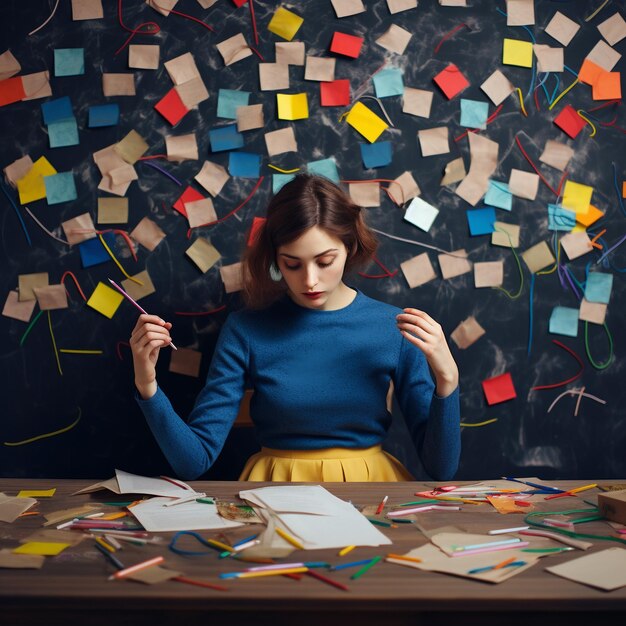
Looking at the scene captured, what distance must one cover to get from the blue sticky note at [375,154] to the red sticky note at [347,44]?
26cm

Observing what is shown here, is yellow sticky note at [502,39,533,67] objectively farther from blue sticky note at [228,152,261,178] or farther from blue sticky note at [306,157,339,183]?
blue sticky note at [228,152,261,178]

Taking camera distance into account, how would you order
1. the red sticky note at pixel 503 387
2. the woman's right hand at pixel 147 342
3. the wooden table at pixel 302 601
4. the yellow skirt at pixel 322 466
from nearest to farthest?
the wooden table at pixel 302 601 → the woman's right hand at pixel 147 342 → the yellow skirt at pixel 322 466 → the red sticky note at pixel 503 387

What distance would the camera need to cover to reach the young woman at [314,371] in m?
1.63

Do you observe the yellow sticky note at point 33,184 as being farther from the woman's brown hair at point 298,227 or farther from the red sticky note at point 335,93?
the red sticky note at point 335,93

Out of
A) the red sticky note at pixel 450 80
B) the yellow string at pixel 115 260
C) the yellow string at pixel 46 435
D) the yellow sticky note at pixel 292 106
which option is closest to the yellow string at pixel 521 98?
the red sticky note at pixel 450 80

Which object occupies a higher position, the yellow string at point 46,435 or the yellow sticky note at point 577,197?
the yellow sticky note at point 577,197

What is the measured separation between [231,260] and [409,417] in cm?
71

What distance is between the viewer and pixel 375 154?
2.07 meters

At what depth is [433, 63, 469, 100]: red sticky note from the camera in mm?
2070

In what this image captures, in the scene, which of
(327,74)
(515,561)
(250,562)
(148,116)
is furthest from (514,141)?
(250,562)

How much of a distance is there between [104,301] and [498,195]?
123 cm

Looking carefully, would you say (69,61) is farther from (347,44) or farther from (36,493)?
(36,493)

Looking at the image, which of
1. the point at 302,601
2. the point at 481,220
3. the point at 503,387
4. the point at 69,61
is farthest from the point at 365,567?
the point at 69,61

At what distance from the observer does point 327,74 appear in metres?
2.05
